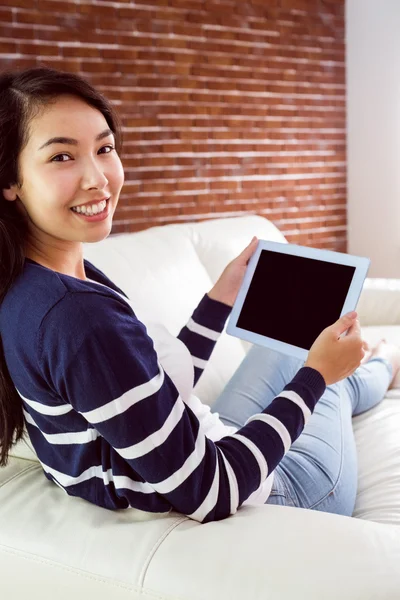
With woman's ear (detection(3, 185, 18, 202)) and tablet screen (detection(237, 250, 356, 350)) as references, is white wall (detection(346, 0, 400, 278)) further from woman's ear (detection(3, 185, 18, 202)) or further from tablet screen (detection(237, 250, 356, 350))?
woman's ear (detection(3, 185, 18, 202))

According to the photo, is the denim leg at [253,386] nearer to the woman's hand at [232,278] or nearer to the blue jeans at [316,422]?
the blue jeans at [316,422]

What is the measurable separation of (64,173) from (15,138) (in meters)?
0.09

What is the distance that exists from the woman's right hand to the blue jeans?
9.8 inches

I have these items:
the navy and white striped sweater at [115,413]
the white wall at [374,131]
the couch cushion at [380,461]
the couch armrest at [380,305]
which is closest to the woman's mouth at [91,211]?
the navy and white striped sweater at [115,413]

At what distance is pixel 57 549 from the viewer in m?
1.07

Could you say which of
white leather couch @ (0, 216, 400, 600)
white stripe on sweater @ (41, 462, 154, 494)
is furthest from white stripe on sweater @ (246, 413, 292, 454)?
white stripe on sweater @ (41, 462, 154, 494)

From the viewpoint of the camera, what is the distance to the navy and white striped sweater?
1002mm

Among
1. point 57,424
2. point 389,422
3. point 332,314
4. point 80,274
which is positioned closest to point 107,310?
point 57,424

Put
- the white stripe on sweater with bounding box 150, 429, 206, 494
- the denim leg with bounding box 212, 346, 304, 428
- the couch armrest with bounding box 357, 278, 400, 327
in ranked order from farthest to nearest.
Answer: the couch armrest with bounding box 357, 278, 400, 327 → the denim leg with bounding box 212, 346, 304, 428 → the white stripe on sweater with bounding box 150, 429, 206, 494

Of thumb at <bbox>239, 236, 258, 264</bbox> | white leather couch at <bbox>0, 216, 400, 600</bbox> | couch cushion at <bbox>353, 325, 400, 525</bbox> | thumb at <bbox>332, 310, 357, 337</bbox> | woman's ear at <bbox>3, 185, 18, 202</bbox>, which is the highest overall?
woman's ear at <bbox>3, 185, 18, 202</bbox>

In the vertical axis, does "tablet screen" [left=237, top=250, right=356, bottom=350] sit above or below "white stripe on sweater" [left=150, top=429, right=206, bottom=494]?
above

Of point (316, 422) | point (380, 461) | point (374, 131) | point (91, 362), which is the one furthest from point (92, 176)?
point (374, 131)

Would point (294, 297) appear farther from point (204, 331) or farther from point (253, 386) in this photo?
point (253, 386)

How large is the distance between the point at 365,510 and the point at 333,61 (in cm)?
323
